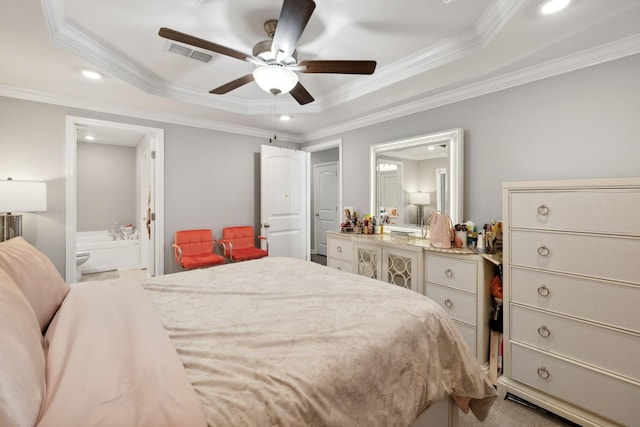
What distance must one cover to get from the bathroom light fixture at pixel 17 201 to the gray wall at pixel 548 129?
3.94 metres

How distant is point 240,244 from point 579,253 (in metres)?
3.74

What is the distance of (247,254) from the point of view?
13.0 ft

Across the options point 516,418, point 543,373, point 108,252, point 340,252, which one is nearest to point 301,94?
point 340,252

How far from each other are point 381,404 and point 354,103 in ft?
9.82

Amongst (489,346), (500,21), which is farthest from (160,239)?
(500,21)

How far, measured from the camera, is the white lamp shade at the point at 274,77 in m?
1.98

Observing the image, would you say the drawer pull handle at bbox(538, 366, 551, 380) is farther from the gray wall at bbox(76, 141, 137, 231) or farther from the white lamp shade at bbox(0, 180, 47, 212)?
the gray wall at bbox(76, 141, 137, 231)

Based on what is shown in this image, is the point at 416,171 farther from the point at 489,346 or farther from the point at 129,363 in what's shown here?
the point at 129,363

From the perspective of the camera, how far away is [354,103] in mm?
3324

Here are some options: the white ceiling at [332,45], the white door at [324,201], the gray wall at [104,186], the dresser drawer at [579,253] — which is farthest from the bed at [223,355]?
the gray wall at [104,186]

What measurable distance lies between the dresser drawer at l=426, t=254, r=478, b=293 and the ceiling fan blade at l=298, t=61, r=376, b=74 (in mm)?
1646

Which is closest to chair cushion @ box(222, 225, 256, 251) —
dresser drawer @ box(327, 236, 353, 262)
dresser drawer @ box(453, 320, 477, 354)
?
dresser drawer @ box(327, 236, 353, 262)

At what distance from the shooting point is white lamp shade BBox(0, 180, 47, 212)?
261 cm

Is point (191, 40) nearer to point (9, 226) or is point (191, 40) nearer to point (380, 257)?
point (380, 257)
